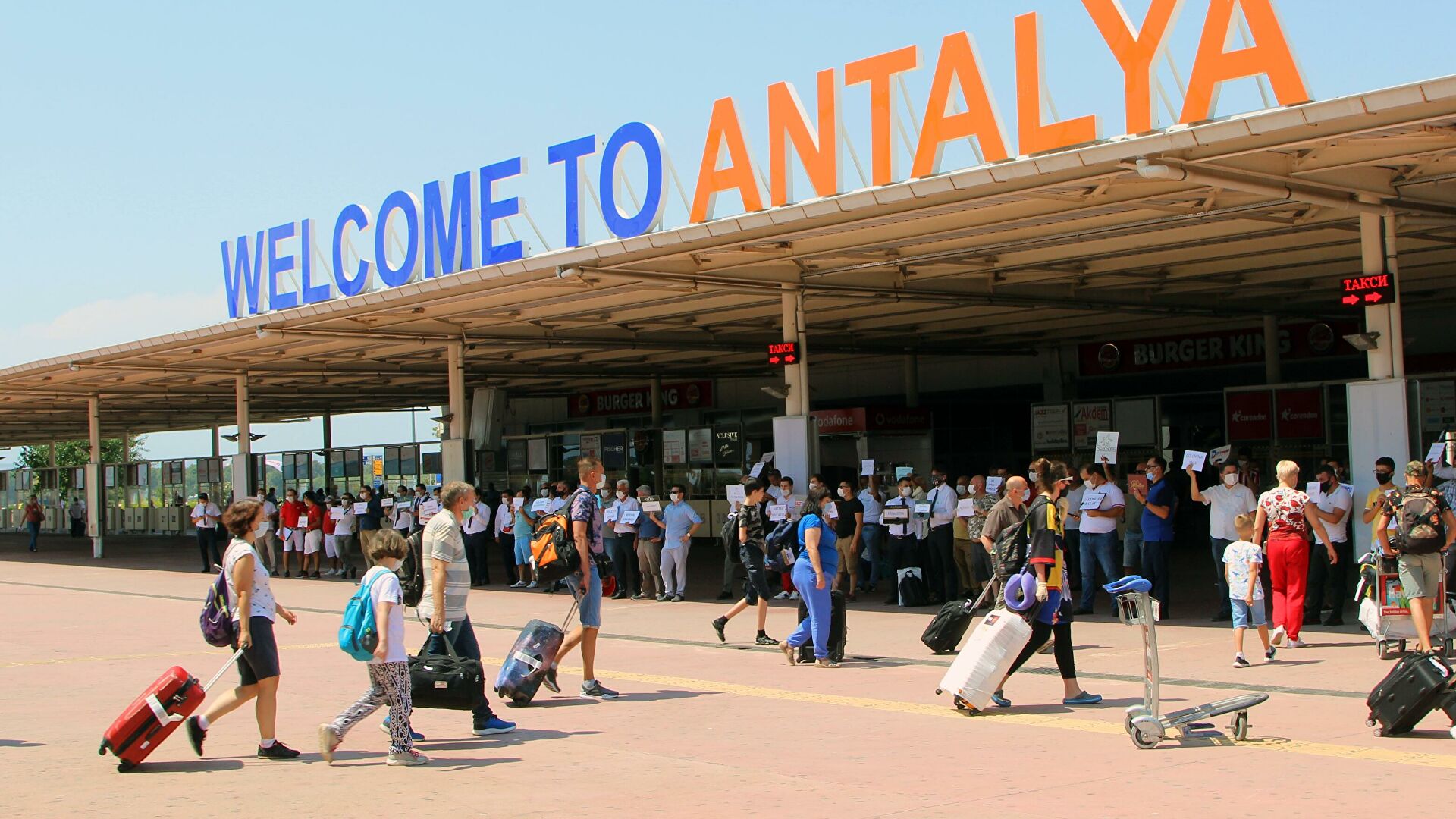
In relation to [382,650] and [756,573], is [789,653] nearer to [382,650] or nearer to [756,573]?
[756,573]

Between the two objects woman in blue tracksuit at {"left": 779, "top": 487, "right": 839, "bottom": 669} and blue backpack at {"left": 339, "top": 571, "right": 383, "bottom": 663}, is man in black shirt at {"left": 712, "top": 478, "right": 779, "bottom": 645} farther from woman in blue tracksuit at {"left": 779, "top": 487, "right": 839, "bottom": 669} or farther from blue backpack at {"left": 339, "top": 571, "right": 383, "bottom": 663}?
blue backpack at {"left": 339, "top": 571, "right": 383, "bottom": 663}

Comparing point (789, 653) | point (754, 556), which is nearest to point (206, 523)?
point (754, 556)

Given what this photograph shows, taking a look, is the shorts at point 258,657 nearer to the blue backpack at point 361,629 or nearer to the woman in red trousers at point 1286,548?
the blue backpack at point 361,629

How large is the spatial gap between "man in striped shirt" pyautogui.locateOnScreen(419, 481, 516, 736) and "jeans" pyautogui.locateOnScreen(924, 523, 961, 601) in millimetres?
9163

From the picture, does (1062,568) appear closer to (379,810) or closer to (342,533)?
(379,810)

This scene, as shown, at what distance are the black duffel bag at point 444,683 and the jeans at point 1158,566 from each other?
861 centimetres

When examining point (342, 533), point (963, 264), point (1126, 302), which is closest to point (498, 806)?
point (963, 264)

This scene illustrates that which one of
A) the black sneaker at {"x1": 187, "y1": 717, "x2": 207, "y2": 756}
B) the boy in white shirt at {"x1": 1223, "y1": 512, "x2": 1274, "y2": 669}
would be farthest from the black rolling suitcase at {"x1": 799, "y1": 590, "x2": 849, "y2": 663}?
the black sneaker at {"x1": 187, "y1": 717, "x2": 207, "y2": 756}

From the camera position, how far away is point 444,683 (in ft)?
30.3

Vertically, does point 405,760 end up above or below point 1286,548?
below

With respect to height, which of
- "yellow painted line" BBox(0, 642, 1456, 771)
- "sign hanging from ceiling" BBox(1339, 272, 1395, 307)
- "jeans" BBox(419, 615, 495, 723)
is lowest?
"yellow painted line" BBox(0, 642, 1456, 771)

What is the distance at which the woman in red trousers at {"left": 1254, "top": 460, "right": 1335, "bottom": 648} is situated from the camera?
1234cm

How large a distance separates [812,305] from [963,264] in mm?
4384

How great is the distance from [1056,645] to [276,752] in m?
5.18
